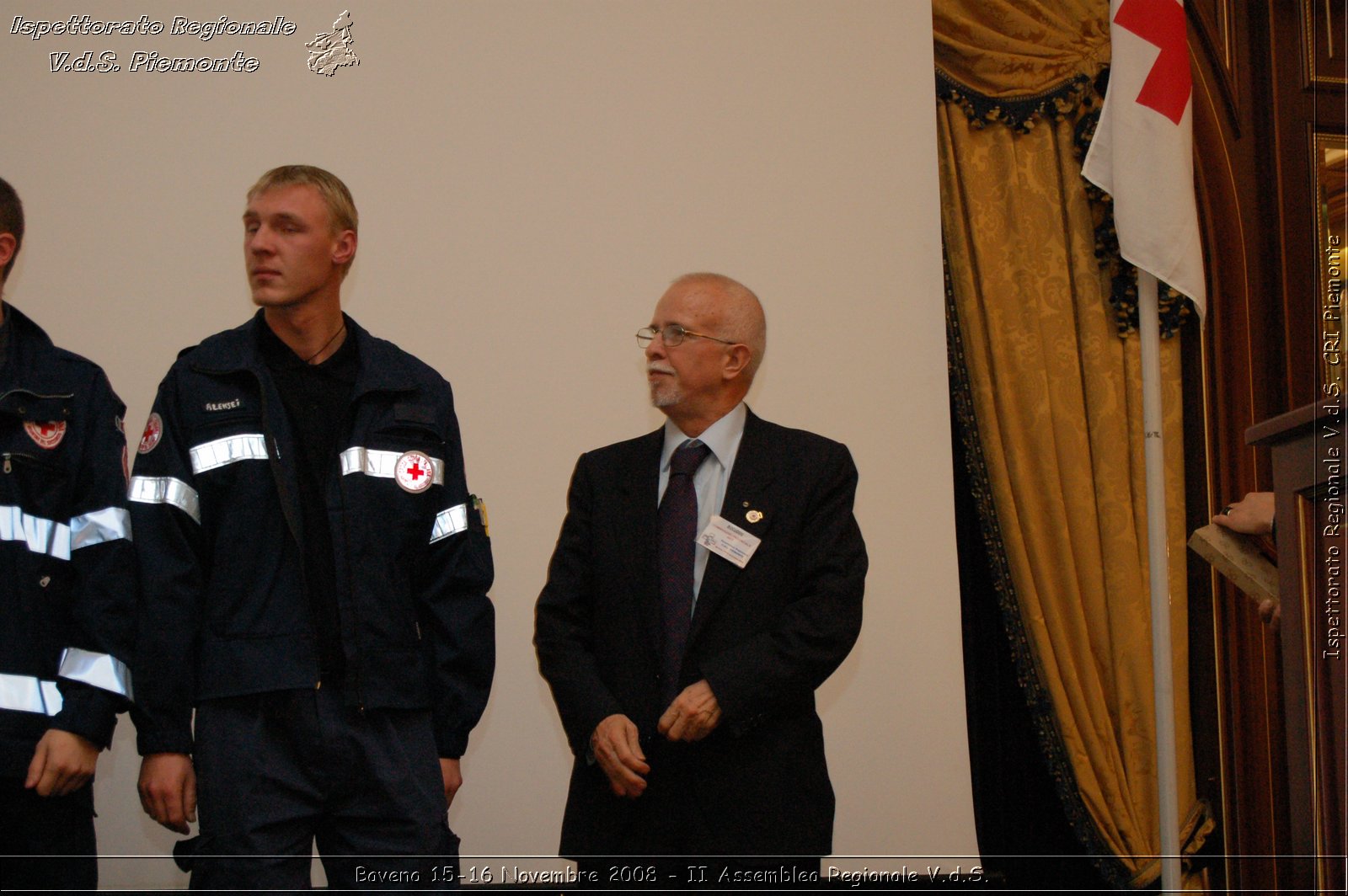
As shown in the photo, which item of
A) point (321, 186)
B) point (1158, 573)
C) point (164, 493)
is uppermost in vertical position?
point (321, 186)

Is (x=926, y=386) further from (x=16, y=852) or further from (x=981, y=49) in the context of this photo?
(x=16, y=852)

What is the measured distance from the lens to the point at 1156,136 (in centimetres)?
375

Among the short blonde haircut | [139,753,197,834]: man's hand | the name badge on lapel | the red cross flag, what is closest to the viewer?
[139,753,197,834]: man's hand

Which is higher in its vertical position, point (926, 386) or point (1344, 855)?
point (926, 386)

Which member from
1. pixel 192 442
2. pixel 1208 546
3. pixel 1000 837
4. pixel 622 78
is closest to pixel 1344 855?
pixel 1208 546

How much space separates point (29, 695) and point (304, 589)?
1.65ft

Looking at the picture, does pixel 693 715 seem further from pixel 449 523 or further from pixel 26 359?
pixel 26 359

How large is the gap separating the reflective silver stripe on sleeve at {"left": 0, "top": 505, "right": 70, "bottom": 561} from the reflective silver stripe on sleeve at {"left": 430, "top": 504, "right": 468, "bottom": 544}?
649 mm

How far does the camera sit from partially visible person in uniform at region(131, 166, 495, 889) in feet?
7.26

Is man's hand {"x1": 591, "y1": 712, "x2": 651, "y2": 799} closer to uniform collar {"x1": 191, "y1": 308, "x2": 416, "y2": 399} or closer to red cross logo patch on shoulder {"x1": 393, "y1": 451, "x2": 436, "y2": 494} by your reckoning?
red cross logo patch on shoulder {"x1": 393, "y1": 451, "x2": 436, "y2": 494}

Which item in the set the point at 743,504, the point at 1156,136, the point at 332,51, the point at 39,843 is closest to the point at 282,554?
the point at 39,843

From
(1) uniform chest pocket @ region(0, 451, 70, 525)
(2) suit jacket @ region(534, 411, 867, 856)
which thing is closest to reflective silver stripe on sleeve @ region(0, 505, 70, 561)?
(1) uniform chest pocket @ region(0, 451, 70, 525)

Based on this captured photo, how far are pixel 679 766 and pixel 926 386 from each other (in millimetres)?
1492

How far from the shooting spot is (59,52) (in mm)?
3363
